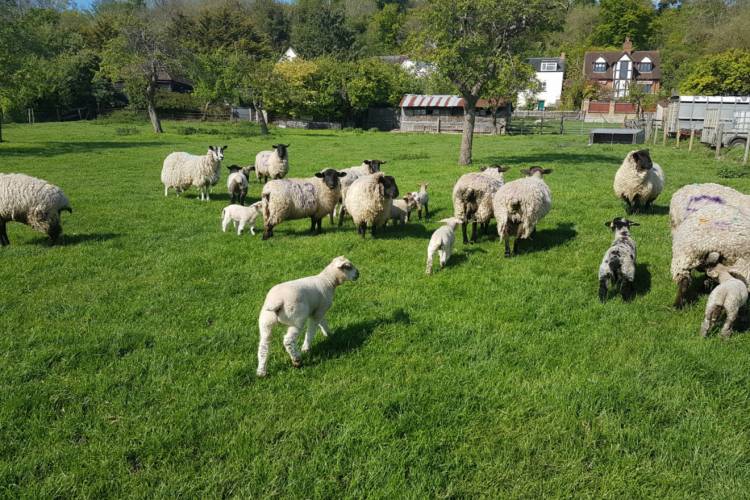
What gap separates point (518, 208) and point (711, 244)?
10.3 feet

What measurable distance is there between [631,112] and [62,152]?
70627 millimetres

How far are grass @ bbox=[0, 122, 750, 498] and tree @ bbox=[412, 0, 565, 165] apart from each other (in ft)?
40.5

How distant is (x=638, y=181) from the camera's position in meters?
10.9

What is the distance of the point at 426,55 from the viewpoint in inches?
752

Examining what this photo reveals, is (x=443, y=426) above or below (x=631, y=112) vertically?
below

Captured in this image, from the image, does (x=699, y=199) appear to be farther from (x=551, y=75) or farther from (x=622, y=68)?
(x=622, y=68)

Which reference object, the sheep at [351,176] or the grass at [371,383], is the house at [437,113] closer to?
the sheep at [351,176]

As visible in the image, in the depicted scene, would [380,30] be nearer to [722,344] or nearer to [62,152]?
[62,152]

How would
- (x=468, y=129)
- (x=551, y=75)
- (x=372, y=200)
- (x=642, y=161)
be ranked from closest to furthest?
(x=372, y=200), (x=642, y=161), (x=468, y=129), (x=551, y=75)

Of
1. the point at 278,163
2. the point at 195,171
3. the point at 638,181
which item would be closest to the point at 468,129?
the point at 278,163

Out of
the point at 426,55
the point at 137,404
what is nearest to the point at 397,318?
the point at 137,404

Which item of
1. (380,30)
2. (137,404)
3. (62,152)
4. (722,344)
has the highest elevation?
(380,30)

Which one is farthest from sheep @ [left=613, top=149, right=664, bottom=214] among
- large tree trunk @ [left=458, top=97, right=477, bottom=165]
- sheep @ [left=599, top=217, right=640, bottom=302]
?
large tree trunk @ [left=458, top=97, right=477, bottom=165]

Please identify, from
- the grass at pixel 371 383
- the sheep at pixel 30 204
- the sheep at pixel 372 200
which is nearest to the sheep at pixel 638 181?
the grass at pixel 371 383
